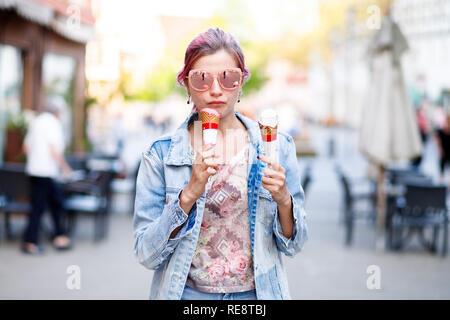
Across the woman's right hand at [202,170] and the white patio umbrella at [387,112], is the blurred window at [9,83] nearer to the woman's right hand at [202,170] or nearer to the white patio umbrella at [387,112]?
the white patio umbrella at [387,112]

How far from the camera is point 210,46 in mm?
2016

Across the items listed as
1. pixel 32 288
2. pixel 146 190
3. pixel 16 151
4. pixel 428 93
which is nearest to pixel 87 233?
pixel 16 151

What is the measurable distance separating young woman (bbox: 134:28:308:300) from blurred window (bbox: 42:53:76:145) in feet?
35.5

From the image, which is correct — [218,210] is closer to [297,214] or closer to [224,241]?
[224,241]

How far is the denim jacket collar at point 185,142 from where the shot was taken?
208 centimetres

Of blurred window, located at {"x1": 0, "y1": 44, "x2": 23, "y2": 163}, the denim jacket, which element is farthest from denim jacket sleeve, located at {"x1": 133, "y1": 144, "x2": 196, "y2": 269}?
blurred window, located at {"x1": 0, "y1": 44, "x2": 23, "y2": 163}

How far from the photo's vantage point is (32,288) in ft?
20.3

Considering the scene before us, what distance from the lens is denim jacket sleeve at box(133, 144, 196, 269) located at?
1.96 metres

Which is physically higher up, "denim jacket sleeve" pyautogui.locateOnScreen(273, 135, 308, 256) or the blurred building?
the blurred building

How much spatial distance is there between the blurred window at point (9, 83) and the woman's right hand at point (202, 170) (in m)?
9.60

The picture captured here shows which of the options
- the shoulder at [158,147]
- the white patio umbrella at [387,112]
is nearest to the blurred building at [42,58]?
the white patio umbrella at [387,112]

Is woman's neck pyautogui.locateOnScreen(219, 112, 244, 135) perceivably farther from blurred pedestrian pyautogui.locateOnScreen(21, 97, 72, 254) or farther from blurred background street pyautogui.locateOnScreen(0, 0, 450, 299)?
blurred pedestrian pyautogui.locateOnScreen(21, 97, 72, 254)

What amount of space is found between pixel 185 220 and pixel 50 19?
10053 millimetres
